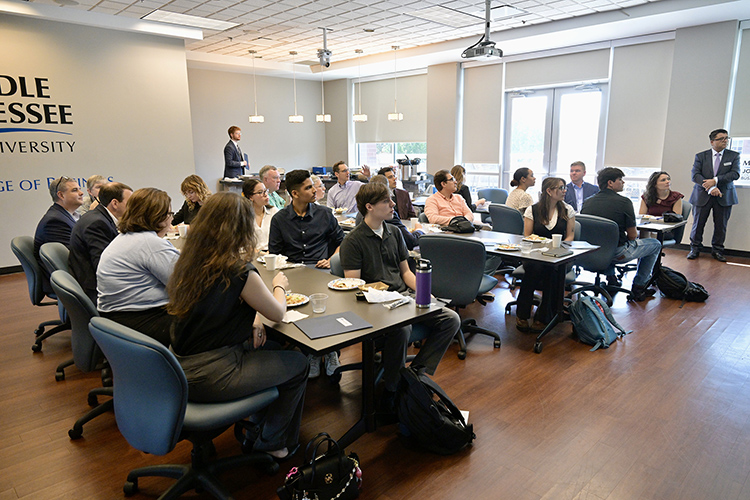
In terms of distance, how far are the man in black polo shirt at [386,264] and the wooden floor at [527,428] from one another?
1.39 feet

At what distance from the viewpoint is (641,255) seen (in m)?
4.60

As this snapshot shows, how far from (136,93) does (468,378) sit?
6.33 metres

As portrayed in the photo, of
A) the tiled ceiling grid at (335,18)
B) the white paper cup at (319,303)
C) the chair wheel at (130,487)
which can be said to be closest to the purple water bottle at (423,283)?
the white paper cup at (319,303)

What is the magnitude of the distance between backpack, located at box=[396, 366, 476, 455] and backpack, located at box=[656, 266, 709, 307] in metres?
3.43

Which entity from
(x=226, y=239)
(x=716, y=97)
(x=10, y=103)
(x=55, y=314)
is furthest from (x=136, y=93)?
(x=716, y=97)

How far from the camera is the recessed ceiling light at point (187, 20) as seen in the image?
6.37 metres

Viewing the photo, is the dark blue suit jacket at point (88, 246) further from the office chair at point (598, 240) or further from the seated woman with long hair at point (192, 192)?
the office chair at point (598, 240)

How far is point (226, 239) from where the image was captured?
1889 mm

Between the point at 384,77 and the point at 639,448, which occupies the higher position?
the point at 384,77

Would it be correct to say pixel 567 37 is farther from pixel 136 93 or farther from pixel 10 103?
pixel 10 103

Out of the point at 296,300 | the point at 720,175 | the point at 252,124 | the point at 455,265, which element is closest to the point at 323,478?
the point at 296,300

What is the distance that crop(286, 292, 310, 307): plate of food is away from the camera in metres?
2.34

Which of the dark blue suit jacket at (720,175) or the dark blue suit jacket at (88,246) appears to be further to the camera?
the dark blue suit jacket at (720,175)

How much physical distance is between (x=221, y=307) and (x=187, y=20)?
6234 mm
